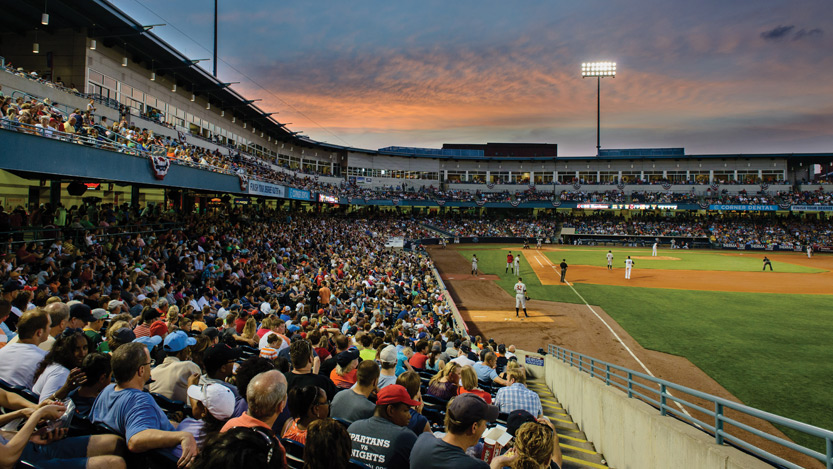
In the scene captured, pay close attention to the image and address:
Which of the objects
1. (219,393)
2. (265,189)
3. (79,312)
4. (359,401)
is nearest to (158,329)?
(79,312)

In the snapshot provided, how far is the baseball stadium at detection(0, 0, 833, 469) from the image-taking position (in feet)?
10.3

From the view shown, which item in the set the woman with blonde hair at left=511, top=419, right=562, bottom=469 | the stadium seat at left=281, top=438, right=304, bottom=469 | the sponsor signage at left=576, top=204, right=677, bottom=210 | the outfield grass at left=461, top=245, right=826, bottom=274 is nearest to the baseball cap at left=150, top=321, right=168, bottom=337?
the stadium seat at left=281, top=438, right=304, bottom=469

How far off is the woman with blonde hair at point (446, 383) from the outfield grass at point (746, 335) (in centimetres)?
853

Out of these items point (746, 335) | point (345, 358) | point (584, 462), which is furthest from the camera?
point (746, 335)

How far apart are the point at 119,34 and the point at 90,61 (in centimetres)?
221

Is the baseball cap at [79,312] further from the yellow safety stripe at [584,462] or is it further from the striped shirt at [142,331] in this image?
the yellow safety stripe at [584,462]

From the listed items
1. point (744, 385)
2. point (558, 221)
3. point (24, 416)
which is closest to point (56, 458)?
point (24, 416)

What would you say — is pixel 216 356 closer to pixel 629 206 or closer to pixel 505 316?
pixel 505 316

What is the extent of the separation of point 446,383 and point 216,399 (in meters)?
3.23

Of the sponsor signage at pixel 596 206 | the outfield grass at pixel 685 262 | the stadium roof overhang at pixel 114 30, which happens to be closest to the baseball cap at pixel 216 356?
the stadium roof overhang at pixel 114 30

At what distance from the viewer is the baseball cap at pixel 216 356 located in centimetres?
404

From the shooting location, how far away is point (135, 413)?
9.86 ft

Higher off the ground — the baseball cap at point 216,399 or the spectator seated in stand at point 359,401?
the baseball cap at point 216,399

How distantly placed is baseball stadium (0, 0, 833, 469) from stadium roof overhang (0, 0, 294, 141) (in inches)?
6.0
